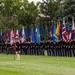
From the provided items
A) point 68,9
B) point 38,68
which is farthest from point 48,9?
point 38,68

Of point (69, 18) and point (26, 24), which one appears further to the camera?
point (26, 24)

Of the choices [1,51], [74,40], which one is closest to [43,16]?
[1,51]

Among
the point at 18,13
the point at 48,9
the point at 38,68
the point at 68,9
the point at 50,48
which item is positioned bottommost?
the point at 38,68

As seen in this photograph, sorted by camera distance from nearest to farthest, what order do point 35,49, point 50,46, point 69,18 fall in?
point 50,46, point 35,49, point 69,18

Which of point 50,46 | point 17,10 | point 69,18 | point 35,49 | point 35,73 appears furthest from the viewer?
point 17,10

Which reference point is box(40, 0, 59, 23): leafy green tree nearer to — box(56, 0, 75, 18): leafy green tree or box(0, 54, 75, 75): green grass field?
box(56, 0, 75, 18): leafy green tree

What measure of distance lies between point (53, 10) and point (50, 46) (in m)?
24.4

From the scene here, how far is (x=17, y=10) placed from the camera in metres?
50.0

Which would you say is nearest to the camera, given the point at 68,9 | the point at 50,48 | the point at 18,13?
the point at 50,48

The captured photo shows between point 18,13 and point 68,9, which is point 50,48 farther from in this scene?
point 18,13

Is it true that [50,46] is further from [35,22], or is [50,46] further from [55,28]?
[35,22]

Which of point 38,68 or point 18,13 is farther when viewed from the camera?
point 18,13

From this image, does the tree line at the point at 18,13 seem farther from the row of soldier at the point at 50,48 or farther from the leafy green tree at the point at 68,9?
the row of soldier at the point at 50,48

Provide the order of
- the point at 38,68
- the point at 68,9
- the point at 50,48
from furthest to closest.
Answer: the point at 68,9 → the point at 50,48 → the point at 38,68
